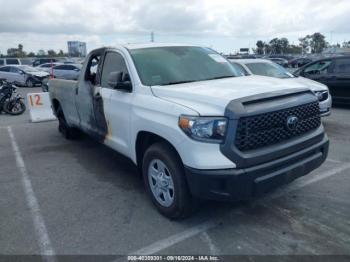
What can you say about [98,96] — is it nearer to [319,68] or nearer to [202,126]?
[202,126]

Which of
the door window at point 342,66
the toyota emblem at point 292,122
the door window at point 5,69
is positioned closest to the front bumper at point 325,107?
the door window at point 342,66

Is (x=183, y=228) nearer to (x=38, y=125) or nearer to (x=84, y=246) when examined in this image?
(x=84, y=246)

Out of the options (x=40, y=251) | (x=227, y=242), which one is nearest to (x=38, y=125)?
(x=40, y=251)

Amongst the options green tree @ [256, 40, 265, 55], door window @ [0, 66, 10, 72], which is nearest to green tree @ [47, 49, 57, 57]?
green tree @ [256, 40, 265, 55]

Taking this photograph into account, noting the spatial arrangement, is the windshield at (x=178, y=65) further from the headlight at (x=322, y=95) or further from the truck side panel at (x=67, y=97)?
the headlight at (x=322, y=95)

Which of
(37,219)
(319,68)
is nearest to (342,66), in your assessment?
(319,68)

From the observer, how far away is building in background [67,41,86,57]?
63688 mm

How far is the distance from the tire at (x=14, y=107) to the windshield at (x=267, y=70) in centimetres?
815

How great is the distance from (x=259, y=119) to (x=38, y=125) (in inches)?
333

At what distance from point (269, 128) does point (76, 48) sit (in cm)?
6664

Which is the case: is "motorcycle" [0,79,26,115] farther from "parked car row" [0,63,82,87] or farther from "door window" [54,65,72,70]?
"door window" [54,65,72,70]

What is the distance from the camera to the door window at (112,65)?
16.7ft

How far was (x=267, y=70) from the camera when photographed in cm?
1009

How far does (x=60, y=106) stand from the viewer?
7.90 m
